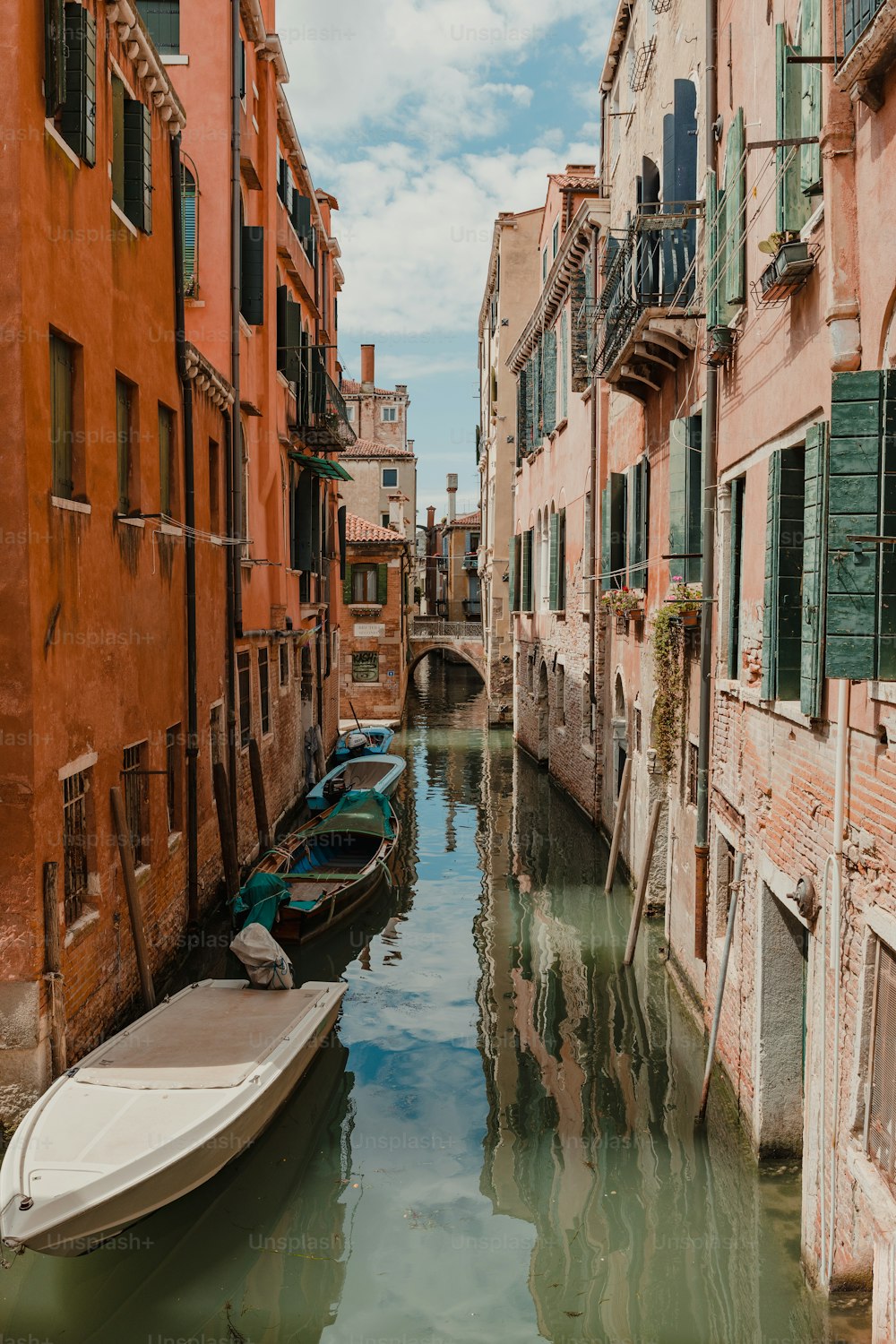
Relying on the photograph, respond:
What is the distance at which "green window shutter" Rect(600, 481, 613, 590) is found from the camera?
14.6m

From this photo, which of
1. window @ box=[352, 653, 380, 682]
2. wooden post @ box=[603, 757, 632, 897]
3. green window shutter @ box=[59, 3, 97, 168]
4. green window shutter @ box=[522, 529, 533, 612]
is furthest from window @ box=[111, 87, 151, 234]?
window @ box=[352, 653, 380, 682]

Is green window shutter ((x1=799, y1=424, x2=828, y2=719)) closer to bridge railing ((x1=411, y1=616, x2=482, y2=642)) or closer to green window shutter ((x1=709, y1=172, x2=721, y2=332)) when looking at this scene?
green window shutter ((x1=709, y1=172, x2=721, y2=332))

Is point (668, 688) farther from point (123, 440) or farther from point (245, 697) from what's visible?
point (245, 697)

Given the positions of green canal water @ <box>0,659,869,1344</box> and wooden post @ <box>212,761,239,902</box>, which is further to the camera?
wooden post @ <box>212,761,239,902</box>

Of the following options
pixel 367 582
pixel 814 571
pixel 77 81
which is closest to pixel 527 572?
pixel 367 582

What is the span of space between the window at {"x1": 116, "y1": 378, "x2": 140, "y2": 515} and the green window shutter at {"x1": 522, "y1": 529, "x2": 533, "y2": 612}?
1613 cm

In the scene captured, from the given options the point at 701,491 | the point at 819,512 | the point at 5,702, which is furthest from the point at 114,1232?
the point at 701,491

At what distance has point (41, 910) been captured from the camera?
271 inches

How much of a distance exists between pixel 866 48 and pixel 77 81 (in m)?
5.09

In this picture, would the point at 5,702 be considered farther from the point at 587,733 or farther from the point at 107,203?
the point at 587,733

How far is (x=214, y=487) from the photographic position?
43.0ft

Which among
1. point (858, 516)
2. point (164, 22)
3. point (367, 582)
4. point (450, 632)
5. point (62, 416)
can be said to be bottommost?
point (450, 632)

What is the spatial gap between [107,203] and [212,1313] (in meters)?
7.44

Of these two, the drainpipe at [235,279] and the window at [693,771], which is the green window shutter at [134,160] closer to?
the drainpipe at [235,279]
